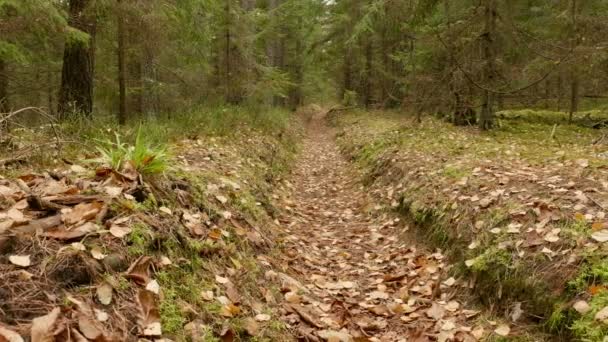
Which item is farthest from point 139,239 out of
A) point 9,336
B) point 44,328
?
point 9,336

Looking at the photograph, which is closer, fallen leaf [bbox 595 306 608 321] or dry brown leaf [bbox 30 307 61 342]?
dry brown leaf [bbox 30 307 61 342]

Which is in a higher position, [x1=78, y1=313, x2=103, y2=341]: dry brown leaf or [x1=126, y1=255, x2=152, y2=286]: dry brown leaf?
[x1=126, y1=255, x2=152, y2=286]: dry brown leaf

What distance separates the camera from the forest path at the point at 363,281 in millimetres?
3473

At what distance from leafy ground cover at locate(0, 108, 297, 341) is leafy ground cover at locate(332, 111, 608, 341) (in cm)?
185

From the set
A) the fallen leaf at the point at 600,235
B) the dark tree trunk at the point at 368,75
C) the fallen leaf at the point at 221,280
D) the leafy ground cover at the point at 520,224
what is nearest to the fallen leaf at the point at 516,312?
the leafy ground cover at the point at 520,224

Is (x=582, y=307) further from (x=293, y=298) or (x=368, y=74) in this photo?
(x=368, y=74)

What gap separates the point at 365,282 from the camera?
4.45 m

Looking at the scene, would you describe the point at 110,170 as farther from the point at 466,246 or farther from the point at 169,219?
the point at 466,246

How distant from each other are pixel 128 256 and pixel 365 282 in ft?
8.18

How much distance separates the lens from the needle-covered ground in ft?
11.3

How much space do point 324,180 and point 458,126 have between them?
498 cm

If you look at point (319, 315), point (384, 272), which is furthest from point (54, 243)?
point (384, 272)

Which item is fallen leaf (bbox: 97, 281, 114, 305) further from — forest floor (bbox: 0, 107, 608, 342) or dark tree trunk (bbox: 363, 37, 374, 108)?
dark tree trunk (bbox: 363, 37, 374, 108)

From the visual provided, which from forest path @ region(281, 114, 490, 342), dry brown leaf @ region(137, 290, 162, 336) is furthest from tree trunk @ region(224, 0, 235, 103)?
dry brown leaf @ region(137, 290, 162, 336)
